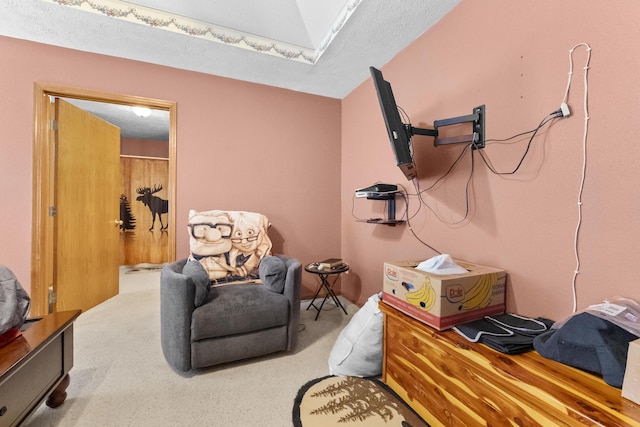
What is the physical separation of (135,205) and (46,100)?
2857 mm

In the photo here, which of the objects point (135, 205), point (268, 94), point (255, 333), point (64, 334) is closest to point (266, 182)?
point (268, 94)

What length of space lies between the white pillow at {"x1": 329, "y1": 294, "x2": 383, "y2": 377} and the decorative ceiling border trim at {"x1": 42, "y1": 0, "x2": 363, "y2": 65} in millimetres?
2075

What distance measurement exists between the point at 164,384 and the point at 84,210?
2.16 metres

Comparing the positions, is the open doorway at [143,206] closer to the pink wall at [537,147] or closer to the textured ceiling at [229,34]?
the textured ceiling at [229,34]

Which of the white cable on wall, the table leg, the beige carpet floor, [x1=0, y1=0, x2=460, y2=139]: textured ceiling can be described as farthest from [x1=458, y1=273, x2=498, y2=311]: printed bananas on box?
the table leg

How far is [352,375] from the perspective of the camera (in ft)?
5.56

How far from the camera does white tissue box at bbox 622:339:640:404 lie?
747 millimetres

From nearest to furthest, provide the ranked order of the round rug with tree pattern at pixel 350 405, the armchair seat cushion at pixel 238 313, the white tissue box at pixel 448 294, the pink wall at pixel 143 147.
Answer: the white tissue box at pixel 448 294
the round rug with tree pattern at pixel 350 405
the armchair seat cushion at pixel 238 313
the pink wall at pixel 143 147

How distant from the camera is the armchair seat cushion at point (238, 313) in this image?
167 cm

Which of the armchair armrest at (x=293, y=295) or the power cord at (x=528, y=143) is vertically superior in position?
the power cord at (x=528, y=143)

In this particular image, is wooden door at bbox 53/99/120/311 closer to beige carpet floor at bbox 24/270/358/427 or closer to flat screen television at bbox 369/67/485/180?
beige carpet floor at bbox 24/270/358/427

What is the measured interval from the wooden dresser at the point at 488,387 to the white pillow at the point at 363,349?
139 mm

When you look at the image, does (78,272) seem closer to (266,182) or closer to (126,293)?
(126,293)

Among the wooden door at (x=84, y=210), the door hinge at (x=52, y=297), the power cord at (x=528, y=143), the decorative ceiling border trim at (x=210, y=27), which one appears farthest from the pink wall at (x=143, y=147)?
the power cord at (x=528, y=143)
